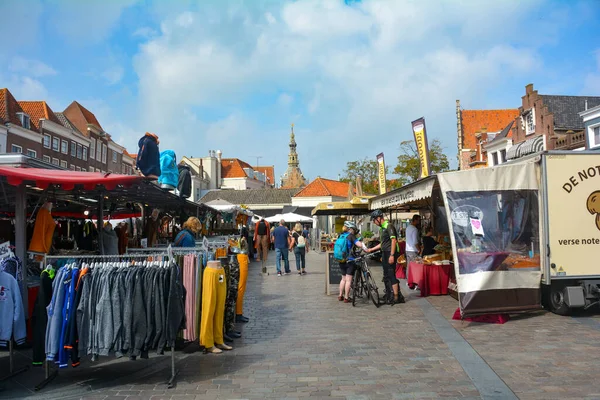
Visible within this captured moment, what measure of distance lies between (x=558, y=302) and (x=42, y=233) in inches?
311

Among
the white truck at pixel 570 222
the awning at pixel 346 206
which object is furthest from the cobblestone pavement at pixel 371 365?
the awning at pixel 346 206

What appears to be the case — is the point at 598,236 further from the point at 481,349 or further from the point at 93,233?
the point at 93,233

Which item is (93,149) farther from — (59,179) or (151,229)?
(59,179)

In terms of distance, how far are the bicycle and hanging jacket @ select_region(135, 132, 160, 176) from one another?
4.18 m

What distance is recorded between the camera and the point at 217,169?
81.2 metres

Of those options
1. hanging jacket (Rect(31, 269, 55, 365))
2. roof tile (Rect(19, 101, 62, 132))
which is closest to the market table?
hanging jacket (Rect(31, 269, 55, 365))

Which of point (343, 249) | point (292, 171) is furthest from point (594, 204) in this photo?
point (292, 171)

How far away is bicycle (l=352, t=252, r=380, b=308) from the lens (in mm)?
9172

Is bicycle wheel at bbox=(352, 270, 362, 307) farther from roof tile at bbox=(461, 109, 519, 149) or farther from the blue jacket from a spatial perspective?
roof tile at bbox=(461, 109, 519, 149)

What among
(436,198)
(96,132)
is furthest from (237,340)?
(96,132)

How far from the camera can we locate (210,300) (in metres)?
5.37

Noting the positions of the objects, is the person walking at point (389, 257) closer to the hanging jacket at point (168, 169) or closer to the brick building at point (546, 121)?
the hanging jacket at point (168, 169)

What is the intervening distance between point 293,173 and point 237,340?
103145mm

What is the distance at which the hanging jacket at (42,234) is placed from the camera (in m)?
5.88
